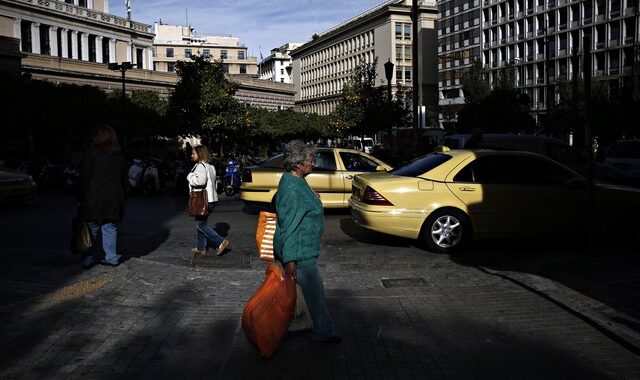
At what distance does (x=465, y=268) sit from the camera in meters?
8.87

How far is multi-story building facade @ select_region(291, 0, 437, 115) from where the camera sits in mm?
104419

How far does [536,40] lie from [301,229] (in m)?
80.5

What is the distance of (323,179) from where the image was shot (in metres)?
14.5

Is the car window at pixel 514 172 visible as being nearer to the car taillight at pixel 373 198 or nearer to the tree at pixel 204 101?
the car taillight at pixel 373 198

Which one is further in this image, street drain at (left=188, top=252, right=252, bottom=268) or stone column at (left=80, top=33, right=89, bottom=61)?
stone column at (left=80, top=33, right=89, bottom=61)

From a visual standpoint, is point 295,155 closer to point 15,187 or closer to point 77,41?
point 15,187

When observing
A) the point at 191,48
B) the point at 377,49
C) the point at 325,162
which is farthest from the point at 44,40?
the point at 191,48

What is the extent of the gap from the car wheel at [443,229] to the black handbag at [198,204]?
311 cm

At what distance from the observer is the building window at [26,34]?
66281mm

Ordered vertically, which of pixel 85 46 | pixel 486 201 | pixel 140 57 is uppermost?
pixel 140 57

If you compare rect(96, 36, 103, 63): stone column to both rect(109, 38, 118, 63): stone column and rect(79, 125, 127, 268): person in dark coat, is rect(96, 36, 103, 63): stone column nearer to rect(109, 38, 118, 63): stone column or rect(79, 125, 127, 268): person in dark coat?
rect(109, 38, 118, 63): stone column

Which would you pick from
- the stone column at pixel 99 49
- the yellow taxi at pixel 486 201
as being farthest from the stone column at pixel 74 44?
the yellow taxi at pixel 486 201

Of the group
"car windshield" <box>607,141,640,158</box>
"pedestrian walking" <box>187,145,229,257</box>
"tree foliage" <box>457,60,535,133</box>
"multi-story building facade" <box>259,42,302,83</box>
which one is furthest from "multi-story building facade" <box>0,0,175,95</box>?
"multi-story building facade" <box>259,42,302,83</box>

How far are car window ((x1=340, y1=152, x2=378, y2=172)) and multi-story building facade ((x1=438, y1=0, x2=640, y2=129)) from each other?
44461mm
